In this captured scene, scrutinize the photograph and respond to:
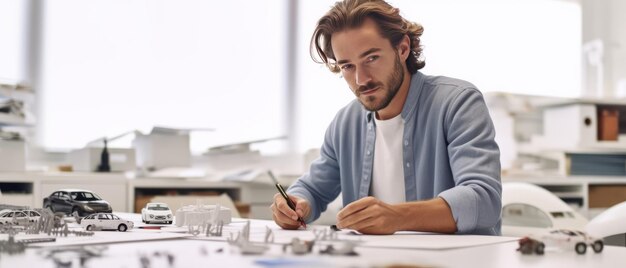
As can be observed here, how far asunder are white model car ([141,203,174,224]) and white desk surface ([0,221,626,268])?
33 cm

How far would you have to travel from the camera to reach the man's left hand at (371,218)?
1.09 meters

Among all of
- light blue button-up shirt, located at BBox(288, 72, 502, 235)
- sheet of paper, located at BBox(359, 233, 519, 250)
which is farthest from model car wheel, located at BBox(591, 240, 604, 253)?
light blue button-up shirt, located at BBox(288, 72, 502, 235)

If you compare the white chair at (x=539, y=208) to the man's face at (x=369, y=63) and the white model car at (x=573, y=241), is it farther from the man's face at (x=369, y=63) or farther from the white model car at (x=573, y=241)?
the white model car at (x=573, y=241)

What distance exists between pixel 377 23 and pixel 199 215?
667 mm

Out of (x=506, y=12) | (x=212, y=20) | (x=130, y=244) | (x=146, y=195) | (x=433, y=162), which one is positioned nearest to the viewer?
(x=130, y=244)

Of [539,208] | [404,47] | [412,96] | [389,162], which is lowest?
[539,208]

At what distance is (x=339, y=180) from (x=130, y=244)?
0.97 metres

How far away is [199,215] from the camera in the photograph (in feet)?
3.87

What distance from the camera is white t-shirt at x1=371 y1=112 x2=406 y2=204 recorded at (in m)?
1.59

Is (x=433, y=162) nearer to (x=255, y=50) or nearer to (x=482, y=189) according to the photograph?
(x=482, y=189)

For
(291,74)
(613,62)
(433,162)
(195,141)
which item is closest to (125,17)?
(195,141)

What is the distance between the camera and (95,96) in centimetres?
308

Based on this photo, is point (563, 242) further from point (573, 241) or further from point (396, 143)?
point (396, 143)

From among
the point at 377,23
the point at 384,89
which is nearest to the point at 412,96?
the point at 384,89
